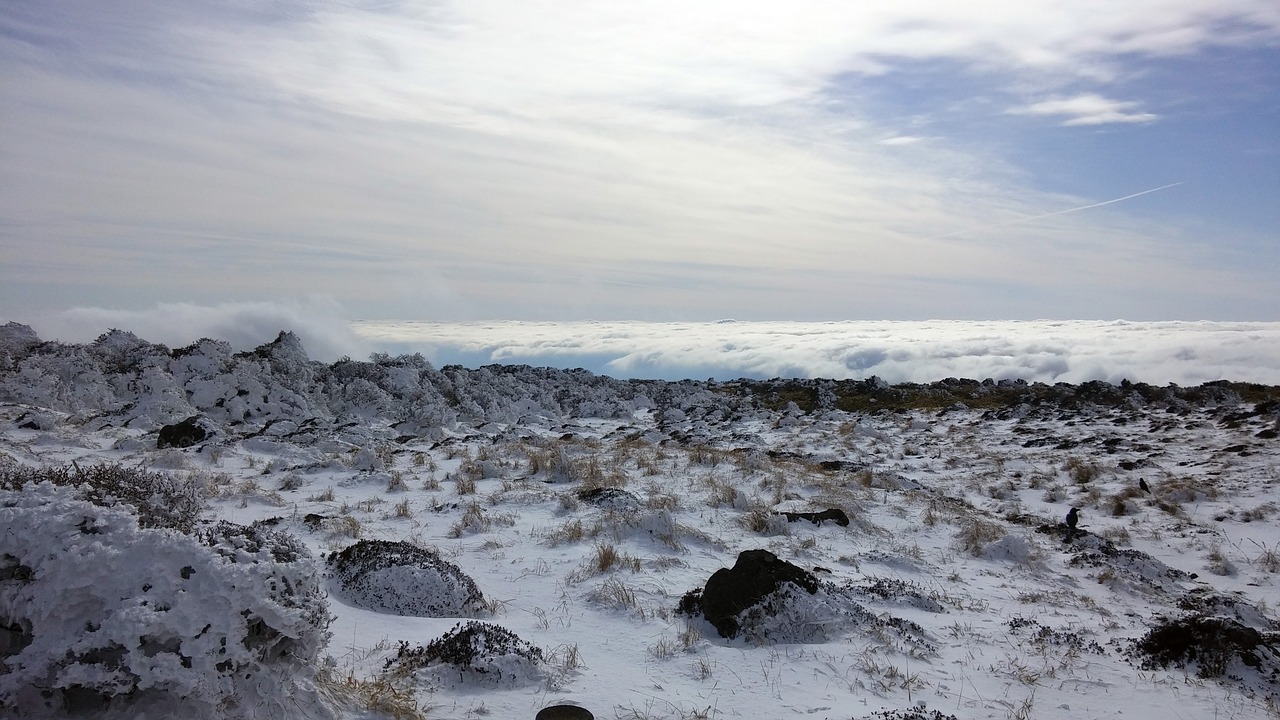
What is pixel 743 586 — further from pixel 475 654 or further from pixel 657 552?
pixel 475 654

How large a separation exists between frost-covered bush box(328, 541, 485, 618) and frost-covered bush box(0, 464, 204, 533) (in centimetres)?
211

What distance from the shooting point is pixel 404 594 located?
19.9 ft

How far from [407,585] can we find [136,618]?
10.1 ft

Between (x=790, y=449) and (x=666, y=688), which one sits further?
(x=790, y=449)

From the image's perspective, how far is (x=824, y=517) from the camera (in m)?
10.1

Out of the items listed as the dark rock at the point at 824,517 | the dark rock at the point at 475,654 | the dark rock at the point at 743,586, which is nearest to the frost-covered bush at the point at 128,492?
the dark rock at the point at 475,654

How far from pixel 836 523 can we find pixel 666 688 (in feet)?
19.2

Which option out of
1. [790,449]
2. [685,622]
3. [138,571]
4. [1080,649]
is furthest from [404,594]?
[790,449]

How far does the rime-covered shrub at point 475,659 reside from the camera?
4.65 meters

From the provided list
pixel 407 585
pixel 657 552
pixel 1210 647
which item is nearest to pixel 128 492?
pixel 407 585

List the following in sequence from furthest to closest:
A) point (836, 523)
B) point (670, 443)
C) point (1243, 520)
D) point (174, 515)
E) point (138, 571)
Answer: point (670, 443), point (1243, 520), point (836, 523), point (174, 515), point (138, 571)

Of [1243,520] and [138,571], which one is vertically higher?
[138,571]

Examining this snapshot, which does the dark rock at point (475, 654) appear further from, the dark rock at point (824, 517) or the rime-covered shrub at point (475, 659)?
the dark rock at point (824, 517)

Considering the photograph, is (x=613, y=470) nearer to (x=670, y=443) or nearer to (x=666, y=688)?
(x=670, y=443)
